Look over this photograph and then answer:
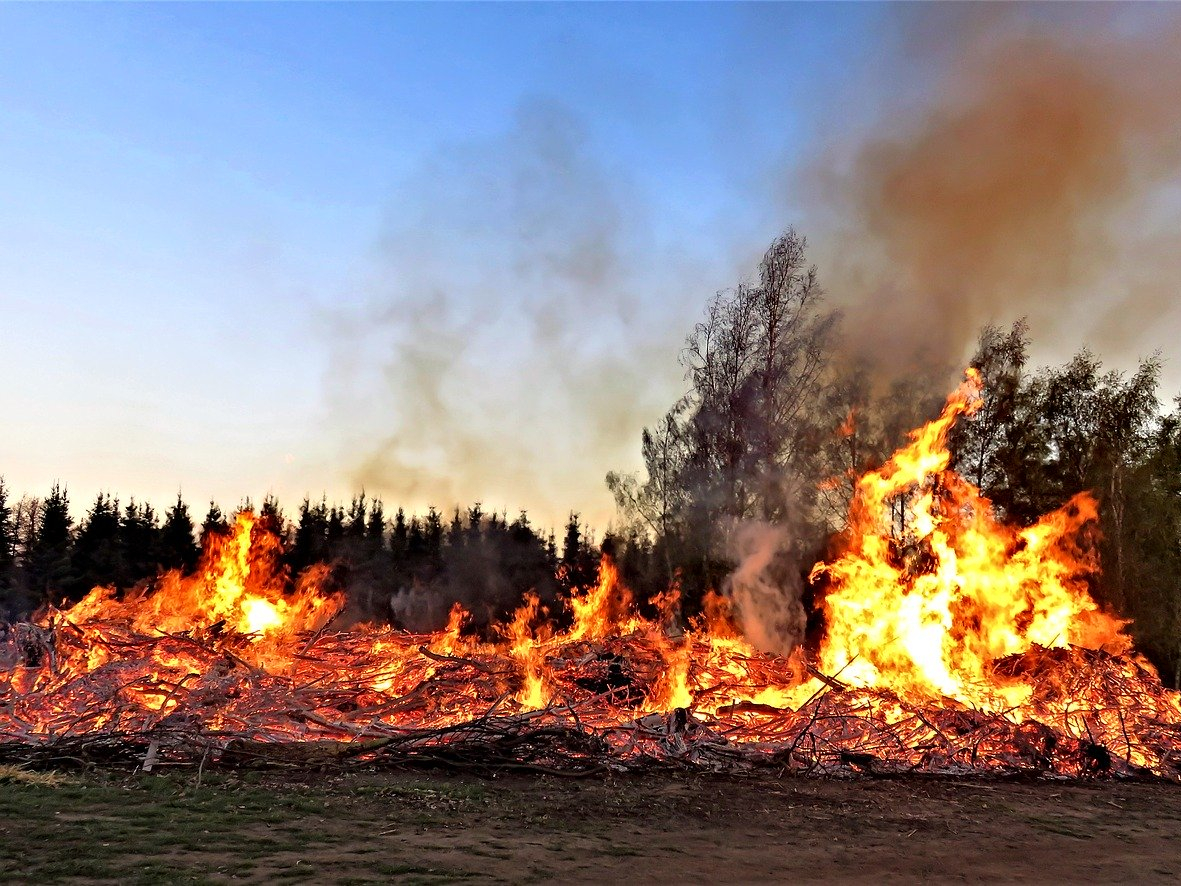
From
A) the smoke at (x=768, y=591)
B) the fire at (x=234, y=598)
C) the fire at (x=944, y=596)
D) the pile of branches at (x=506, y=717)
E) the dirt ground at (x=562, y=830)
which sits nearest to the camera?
the dirt ground at (x=562, y=830)

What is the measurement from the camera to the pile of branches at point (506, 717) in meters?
9.27

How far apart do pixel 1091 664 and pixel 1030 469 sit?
15907 mm

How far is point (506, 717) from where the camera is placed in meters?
10.0

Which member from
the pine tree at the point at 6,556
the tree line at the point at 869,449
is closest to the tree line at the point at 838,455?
the tree line at the point at 869,449

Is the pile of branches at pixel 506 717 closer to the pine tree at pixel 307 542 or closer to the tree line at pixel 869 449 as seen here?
the tree line at pixel 869 449

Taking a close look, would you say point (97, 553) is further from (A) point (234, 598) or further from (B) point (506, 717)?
(B) point (506, 717)

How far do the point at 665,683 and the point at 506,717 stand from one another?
103 inches

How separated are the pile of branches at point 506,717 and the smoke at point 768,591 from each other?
9.31m

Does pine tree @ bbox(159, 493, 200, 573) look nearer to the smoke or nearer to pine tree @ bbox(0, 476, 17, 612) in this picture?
pine tree @ bbox(0, 476, 17, 612)

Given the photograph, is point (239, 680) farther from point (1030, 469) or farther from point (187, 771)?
point (1030, 469)

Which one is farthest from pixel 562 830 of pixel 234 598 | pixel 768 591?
pixel 768 591

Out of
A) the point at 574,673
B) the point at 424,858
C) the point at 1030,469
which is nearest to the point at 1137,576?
the point at 1030,469

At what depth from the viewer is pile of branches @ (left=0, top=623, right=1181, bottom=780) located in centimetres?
927

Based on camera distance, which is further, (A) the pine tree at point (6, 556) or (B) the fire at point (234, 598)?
(A) the pine tree at point (6, 556)
